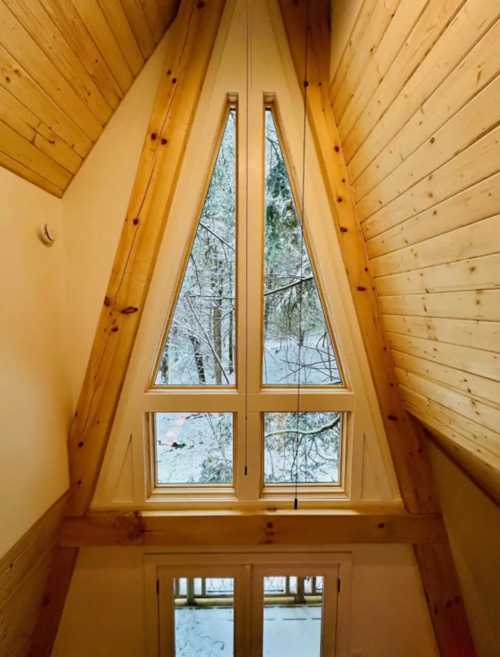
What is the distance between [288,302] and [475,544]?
6.63 feet

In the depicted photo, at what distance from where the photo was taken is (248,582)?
202cm

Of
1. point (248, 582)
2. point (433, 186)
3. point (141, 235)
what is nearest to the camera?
point (433, 186)

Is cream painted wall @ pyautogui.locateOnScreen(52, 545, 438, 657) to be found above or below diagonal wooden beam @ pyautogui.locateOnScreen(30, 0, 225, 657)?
below

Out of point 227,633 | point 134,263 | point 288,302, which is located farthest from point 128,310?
point 227,633

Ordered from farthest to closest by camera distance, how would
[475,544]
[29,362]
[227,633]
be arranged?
[227,633] → [475,544] → [29,362]

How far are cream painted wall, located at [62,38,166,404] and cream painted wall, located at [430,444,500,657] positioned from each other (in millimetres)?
2456

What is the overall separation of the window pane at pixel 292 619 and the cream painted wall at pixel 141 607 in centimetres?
29

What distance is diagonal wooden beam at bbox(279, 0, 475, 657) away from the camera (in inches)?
67.3

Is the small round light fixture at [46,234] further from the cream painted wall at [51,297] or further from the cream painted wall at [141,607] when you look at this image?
the cream painted wall at [141,607]

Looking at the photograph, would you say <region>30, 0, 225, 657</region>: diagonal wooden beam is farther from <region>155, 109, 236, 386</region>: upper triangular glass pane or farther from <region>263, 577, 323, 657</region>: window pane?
<region>263, 577, 323, 657</region>: window pane

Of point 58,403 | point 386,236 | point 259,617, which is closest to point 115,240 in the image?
point 58,403

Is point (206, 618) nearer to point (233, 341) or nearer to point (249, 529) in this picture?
point (249, 529)

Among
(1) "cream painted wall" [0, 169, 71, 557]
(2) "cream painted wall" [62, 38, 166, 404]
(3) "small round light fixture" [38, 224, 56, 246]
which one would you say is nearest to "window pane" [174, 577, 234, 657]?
(1) "cream painted wall" [0, 169, 71, 557]

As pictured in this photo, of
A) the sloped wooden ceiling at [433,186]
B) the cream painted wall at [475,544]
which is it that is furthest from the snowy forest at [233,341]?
the cream painted wall at [475,544]
